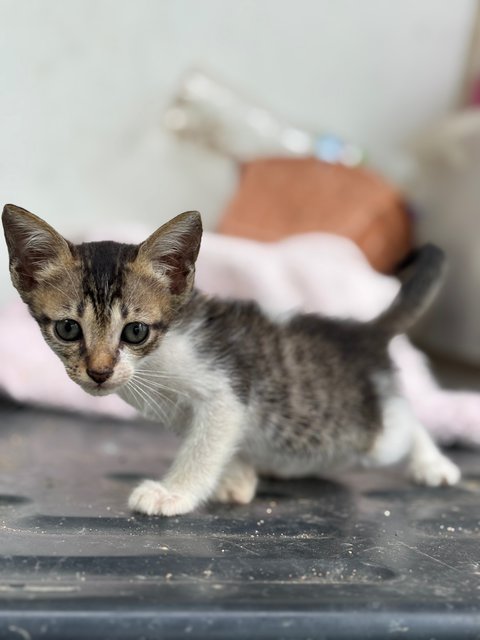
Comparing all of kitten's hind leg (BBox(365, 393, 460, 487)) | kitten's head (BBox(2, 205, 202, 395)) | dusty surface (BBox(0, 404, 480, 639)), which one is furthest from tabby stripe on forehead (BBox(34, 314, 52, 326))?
kitten's hind leg (BBox(365, 393, 460, 487))

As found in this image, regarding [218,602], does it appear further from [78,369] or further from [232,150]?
[232,150]

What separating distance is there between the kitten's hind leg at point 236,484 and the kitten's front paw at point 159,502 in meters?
0.10

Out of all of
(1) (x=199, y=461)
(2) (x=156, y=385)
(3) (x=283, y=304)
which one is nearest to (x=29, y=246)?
(2) (x=156, y=385)

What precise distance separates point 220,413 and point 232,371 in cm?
6

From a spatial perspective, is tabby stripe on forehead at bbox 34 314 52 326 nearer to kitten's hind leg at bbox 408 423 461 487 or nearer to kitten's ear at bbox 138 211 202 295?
kitten's ear at bbox 138 211 202 295

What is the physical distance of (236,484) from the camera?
1.11 metres

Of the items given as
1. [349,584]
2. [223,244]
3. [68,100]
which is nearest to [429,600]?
[349,584]

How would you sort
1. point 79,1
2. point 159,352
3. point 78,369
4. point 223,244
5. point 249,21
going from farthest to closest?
1. point 249,21
2. point 223,244
3. point 79,1
4. point 159,352
5. point 78,369

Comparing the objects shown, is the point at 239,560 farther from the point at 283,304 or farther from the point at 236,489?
the point at 283,304

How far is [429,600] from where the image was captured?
29.4 inches

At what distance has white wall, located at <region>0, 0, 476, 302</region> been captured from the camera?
1.70 meters

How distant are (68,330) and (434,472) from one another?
0.64 meters

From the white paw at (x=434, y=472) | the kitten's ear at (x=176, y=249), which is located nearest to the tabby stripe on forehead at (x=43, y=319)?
the kitten's ear at (x=176, y=249)

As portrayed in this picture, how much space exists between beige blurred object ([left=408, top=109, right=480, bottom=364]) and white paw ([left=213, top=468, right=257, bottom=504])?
3.80 ft
